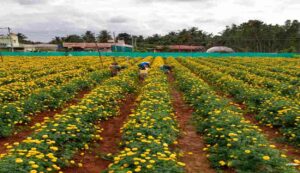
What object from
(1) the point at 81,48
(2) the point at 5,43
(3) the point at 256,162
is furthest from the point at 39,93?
(2) the point at 5,43

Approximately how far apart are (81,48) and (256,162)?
81373mm

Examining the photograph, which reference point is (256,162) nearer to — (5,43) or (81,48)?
(81,48)

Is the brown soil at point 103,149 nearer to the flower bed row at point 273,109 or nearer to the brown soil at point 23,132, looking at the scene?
the brown soil at point 23,132

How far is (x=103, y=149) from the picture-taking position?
692 centimetres

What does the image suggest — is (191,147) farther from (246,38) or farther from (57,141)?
(246,38)

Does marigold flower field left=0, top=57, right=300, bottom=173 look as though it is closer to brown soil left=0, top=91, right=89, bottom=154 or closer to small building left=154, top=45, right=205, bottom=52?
brown soil left=0, top=91, right=89, bottom=154

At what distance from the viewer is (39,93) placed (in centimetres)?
1064

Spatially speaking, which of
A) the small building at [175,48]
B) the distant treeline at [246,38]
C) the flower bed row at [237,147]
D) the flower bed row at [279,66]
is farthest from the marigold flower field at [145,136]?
the small building at [175,48]

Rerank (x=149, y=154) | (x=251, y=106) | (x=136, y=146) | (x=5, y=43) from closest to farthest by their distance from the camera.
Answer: (x=149, y=154)
(x=136, y=146)
(x=251, y=106)
(x=5, y=43)

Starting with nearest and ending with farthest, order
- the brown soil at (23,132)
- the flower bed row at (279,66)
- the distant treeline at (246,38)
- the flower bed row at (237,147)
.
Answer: the flower bed row at (237,147), the brown soil at (23,132), the flower bed row at (279,66), the distant treeline at (246,38)

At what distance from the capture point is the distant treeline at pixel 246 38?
255 ft

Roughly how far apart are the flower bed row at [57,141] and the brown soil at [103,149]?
0.57 feet

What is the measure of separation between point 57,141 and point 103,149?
1.15 metres

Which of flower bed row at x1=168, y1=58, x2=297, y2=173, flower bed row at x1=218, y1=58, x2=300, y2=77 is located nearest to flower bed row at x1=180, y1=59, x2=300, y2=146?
flower bed row at x1=168, y1=58, x2=297, y2=173
